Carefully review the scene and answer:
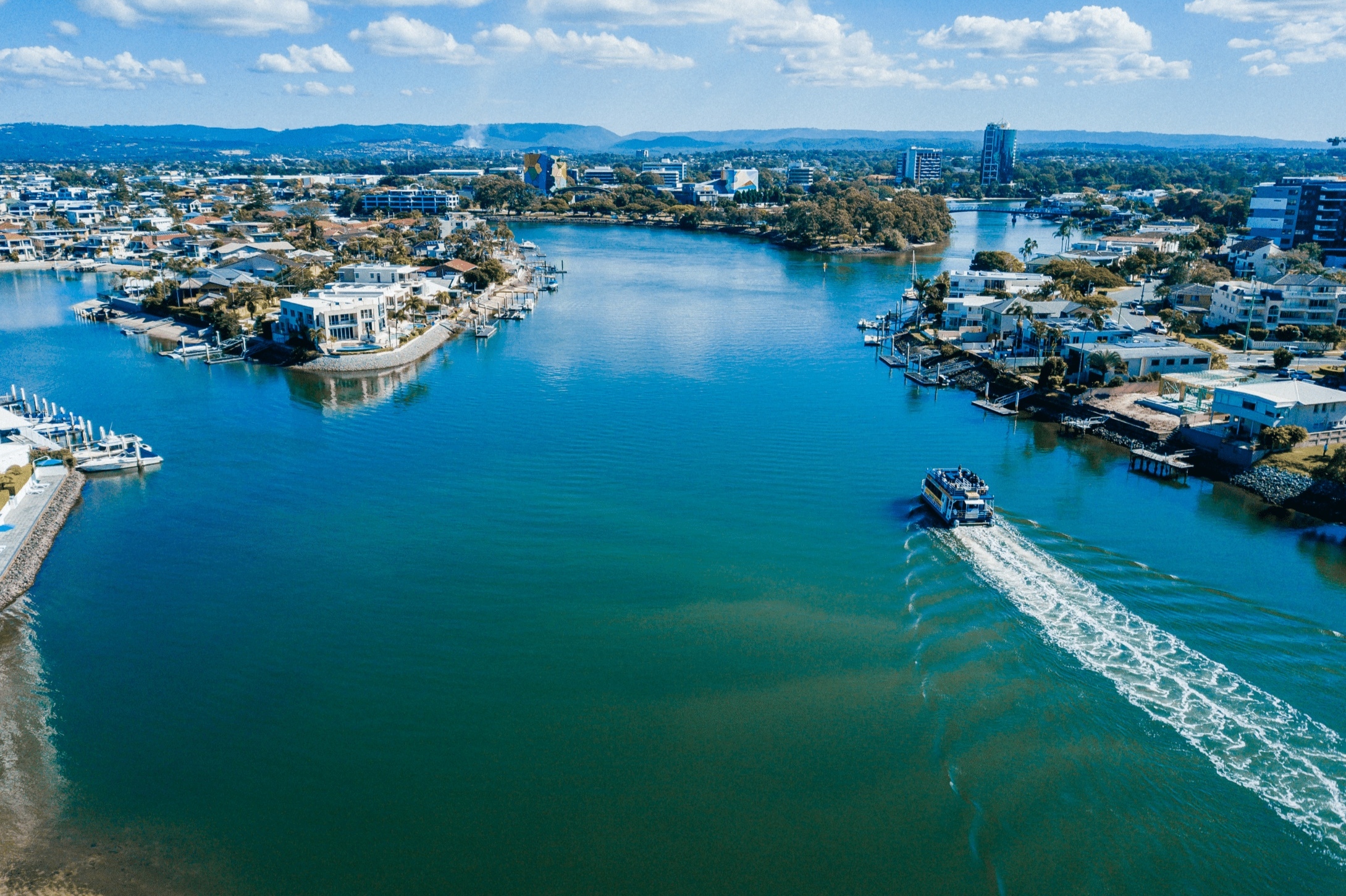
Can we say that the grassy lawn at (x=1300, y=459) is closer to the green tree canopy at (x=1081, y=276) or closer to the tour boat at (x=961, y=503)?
the tour boat at (x=961, y=503)

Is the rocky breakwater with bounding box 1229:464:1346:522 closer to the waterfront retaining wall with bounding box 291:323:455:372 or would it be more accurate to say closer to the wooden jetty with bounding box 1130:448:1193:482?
the wooden jetty with bounding box 1130:448:1193:482

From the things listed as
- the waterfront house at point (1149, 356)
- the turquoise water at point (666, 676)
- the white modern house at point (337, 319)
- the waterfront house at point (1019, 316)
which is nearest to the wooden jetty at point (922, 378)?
the waterfront house at point (1019, 316)

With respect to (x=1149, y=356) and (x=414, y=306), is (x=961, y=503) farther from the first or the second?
(x=414, y=306)

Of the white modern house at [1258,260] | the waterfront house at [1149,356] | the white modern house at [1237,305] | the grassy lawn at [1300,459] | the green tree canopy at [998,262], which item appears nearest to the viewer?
the grassy lawn at [1300,459]

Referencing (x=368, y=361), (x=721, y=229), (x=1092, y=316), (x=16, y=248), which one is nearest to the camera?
(x=1092, y=316)

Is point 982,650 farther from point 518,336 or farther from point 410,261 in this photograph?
point 410,261

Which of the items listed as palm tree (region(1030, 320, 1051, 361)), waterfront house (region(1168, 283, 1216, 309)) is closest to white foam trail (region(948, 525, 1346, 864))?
palm tree (region(1030, 320, 1051, 361))

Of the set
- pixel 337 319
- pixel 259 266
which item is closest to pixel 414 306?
pixel 337 319
